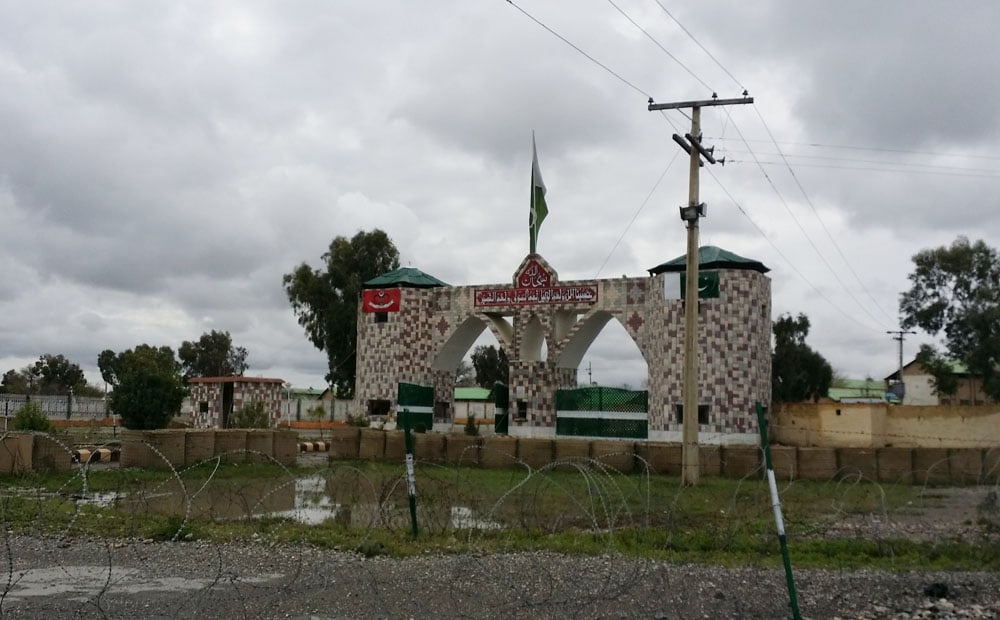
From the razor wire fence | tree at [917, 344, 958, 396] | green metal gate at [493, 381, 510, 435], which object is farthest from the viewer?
tree at [917, 344, 958, 396]

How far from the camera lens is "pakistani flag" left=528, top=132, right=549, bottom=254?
36.2 metres

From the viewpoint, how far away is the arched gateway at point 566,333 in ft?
101

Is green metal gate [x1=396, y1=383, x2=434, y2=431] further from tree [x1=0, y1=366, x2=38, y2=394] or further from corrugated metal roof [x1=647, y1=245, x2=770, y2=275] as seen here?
tree [x1=0, y1=366, x2=38, y2=394]

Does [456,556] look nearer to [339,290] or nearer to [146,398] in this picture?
[146,398]

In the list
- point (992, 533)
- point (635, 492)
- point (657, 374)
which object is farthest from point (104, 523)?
point (657, 374)

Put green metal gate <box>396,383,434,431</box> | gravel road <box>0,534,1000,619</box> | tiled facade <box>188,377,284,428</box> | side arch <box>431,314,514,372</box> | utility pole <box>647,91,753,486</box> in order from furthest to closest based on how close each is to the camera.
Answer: tiled facade <box>188,377,284,428</box> < side arch <box>431,314,514,372</box> < green metal gate <box>396,383,434,431</box> < utility pole <box>647,91,753,486</box> < gravel road <box>0,534,1000,619</box>

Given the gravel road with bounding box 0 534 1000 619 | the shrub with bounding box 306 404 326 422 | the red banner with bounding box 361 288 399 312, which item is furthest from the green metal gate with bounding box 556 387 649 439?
the gravel road with bounding box 0 534 1000 619

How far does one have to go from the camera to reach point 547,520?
45.2 ft

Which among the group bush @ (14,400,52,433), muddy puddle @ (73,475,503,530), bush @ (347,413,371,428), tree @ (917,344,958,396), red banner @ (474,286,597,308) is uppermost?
red banner @ (474,286,597,308)

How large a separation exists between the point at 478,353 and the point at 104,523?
216ft

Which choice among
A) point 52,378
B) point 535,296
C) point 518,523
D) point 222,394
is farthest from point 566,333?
point 52,378

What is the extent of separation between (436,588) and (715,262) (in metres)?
24.4

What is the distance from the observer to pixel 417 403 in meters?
37.4

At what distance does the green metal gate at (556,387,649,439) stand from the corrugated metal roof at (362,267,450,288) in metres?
8.01
